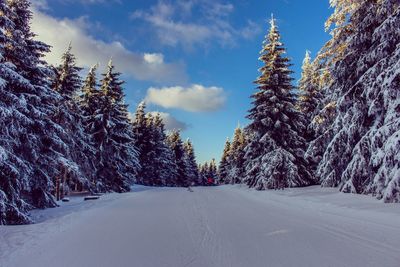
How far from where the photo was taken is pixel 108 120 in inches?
1182

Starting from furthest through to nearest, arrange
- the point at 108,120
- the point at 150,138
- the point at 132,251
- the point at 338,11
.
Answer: the point at 150,138, the point at 108,120, the point at 338,11, the point at 132,251

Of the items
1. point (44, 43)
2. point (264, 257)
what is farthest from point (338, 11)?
point (264, 257)

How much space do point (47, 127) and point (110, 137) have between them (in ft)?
46.3

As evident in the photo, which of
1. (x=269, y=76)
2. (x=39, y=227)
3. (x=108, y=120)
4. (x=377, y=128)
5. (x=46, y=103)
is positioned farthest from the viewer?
(x=108, y=120)

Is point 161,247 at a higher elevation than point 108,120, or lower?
lower

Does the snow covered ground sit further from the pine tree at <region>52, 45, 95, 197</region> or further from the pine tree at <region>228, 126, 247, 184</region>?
the pine tree at <region>228, 126, 247, 184</region>

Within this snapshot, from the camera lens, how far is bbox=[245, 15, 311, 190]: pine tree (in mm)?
25453

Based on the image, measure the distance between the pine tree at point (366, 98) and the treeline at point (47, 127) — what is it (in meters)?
13.3

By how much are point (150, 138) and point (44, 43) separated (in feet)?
114

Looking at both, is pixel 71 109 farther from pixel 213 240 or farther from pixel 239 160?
pixel 239 160

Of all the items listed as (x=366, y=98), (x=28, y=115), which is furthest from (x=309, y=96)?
(x=28, y=115)

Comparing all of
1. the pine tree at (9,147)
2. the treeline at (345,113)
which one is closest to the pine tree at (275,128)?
the treeline at (345,113)

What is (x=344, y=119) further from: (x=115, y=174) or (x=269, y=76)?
(x=115, y=174)

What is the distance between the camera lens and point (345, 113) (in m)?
17.3
